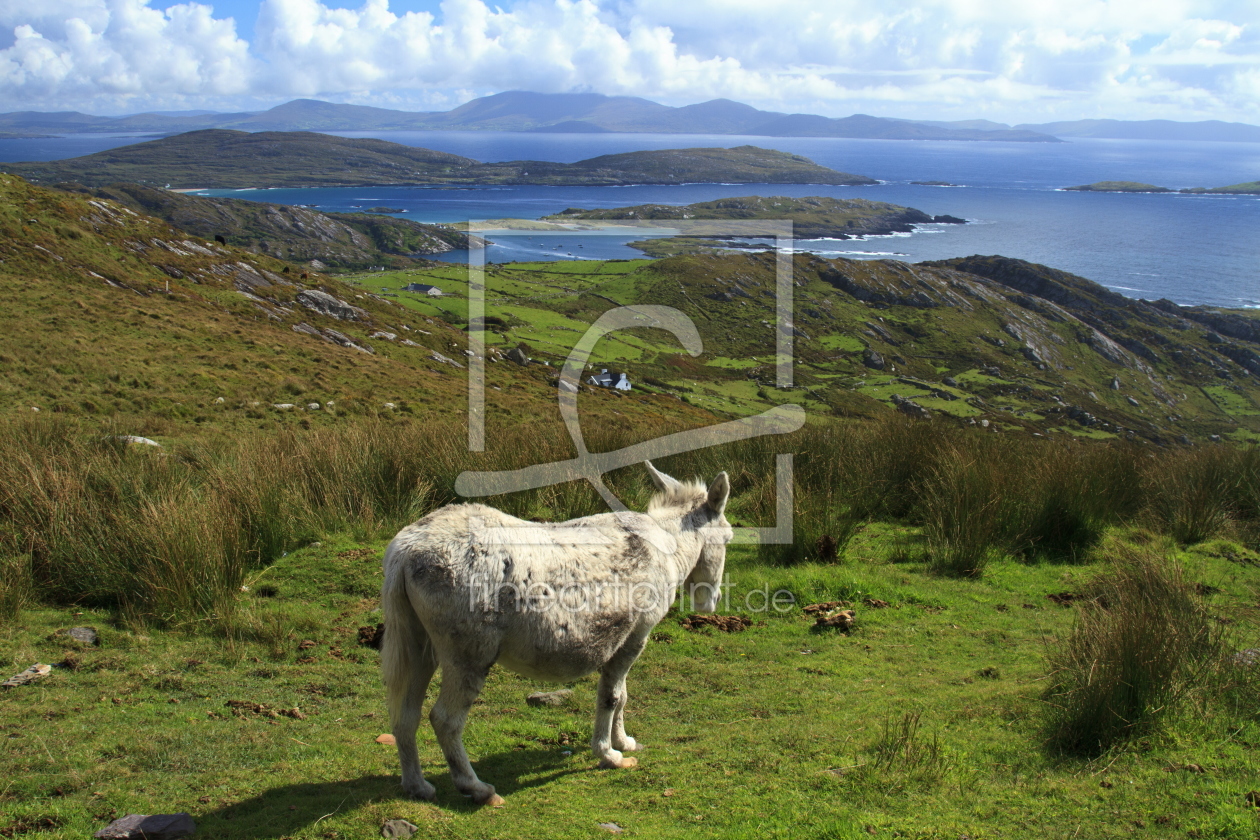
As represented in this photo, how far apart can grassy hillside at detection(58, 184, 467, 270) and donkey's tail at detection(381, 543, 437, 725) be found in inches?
5952

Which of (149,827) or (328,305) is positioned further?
(328,305)

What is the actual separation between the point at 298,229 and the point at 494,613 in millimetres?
180840

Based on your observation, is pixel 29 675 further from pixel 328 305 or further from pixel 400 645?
pixel 328 305

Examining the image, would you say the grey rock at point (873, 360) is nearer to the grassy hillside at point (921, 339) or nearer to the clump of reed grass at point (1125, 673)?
the grassy hillside at point (921, 339)

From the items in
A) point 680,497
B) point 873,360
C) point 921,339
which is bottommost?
point 873,360

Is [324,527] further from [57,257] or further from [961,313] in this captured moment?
[961,313]

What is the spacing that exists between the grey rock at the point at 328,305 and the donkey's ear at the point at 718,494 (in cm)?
4574

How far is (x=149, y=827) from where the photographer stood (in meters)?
3.56

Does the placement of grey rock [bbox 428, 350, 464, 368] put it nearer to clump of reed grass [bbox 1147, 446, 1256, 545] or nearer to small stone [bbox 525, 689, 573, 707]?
clump of reed grass [bbox 1147, 446, 1256, 545]

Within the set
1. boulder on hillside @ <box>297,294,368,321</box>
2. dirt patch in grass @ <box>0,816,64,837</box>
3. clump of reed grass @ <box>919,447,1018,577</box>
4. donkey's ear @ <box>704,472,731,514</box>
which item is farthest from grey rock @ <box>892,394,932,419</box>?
dirt patch in grass @ <box>0,816,64,837</box>

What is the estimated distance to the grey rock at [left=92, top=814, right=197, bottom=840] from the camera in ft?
11.5

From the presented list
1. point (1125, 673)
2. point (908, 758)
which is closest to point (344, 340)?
point (908, 758)

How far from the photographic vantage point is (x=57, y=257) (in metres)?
34.0

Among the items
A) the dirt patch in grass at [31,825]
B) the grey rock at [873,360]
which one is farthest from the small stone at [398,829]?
the grey rock at [873,360]
